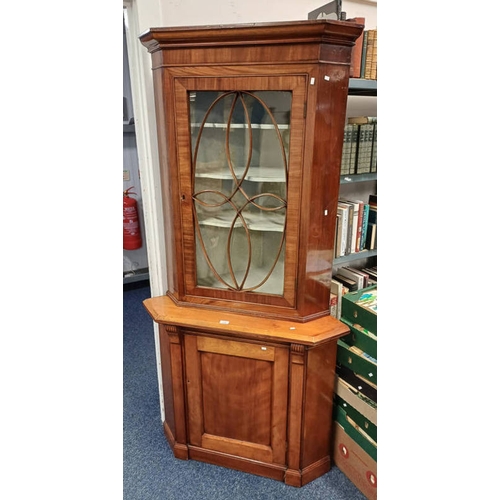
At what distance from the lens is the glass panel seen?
1.36 m

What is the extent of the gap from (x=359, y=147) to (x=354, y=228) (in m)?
0.38

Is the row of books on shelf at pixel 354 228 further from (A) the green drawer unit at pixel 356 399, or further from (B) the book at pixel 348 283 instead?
(A) the green drawer unit at pixel 356 399

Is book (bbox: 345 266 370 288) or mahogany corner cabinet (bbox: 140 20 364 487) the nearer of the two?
mahogany corner cabinet (bbox: 140 20 364 487)

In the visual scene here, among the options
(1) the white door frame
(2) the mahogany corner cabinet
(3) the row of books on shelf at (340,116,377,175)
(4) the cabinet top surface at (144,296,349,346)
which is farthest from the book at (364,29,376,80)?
(4) the cabinet top surface at (144,296,349,346)

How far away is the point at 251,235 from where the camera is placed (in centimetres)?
152

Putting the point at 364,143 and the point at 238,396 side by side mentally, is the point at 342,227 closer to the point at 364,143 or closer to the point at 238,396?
the point at 364,143

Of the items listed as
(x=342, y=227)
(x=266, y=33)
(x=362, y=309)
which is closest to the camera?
(x=266, y=33)

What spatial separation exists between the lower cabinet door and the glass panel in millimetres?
255

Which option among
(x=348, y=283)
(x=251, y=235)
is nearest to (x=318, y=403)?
(x=348, y=283)

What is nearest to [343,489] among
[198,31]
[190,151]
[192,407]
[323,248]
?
[192,407]

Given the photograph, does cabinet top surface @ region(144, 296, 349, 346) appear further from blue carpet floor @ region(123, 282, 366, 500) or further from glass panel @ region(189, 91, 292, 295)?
blue carpet floor @ region(123, 282, 366, 500)

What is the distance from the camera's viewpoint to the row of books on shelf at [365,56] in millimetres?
1651
